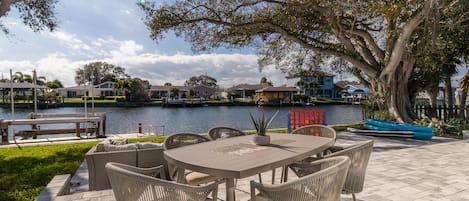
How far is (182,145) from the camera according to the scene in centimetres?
293

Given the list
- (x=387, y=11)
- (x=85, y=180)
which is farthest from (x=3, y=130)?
(x=387, y=11)

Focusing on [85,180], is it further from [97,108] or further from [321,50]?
[97,108]

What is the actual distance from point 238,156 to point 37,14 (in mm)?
9050

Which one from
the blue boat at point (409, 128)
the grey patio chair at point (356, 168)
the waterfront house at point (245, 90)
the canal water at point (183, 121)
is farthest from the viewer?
the waterfront house at point (245, 90)

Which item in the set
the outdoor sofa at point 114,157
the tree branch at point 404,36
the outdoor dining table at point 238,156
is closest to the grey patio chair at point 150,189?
the outdoor dining table at point 238,156

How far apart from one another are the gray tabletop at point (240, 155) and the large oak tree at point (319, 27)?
578 cm

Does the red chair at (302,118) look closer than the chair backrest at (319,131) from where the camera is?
No

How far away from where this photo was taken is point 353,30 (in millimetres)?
8734

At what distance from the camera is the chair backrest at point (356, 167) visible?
87.5 inches

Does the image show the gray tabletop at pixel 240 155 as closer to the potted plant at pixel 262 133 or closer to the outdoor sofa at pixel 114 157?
the potted plant at pixel 262 133

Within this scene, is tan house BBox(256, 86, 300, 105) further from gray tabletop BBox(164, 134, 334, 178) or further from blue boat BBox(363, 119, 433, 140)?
gray tabletop BBox(164, 134, 334, 178)

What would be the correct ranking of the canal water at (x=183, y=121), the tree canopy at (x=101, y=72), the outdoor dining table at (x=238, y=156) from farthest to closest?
1. the tree canopy at (x=101, y=72)
2. the canal water at (x=183, y=121)
3. the outdoor dining table at (x=238, y=156)

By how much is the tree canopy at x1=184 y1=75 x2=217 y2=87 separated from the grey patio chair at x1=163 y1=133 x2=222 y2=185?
201 ft

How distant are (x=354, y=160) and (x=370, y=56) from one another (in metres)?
8.65
